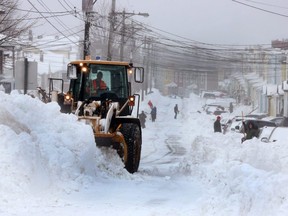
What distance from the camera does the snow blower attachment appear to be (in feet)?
45.7

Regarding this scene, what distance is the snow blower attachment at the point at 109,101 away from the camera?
13.9 meters

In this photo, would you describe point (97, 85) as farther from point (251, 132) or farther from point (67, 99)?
point (251, 132)

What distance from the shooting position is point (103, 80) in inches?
612

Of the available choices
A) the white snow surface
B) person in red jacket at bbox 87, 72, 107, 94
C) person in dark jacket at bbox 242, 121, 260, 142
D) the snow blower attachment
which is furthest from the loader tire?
person in dark jacket at bbox 242, 121, 260, 142

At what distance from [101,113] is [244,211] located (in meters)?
7.61

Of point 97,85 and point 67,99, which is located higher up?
point 97,85

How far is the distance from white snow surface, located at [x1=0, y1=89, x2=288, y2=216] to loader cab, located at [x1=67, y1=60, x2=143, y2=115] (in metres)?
2.21

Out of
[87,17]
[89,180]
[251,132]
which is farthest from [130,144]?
[87,17]

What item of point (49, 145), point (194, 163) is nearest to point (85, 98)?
point (194, 163)

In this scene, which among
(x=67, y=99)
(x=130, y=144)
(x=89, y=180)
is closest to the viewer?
(x=89, y=180)

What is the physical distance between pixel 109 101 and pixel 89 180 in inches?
161

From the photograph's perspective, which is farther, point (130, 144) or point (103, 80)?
point (103, 80)

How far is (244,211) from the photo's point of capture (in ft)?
23.9

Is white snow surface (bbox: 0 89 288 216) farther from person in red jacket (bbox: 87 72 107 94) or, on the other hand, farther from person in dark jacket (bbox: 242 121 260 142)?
person in dark jacket (bbox: 242 121 260 142)
